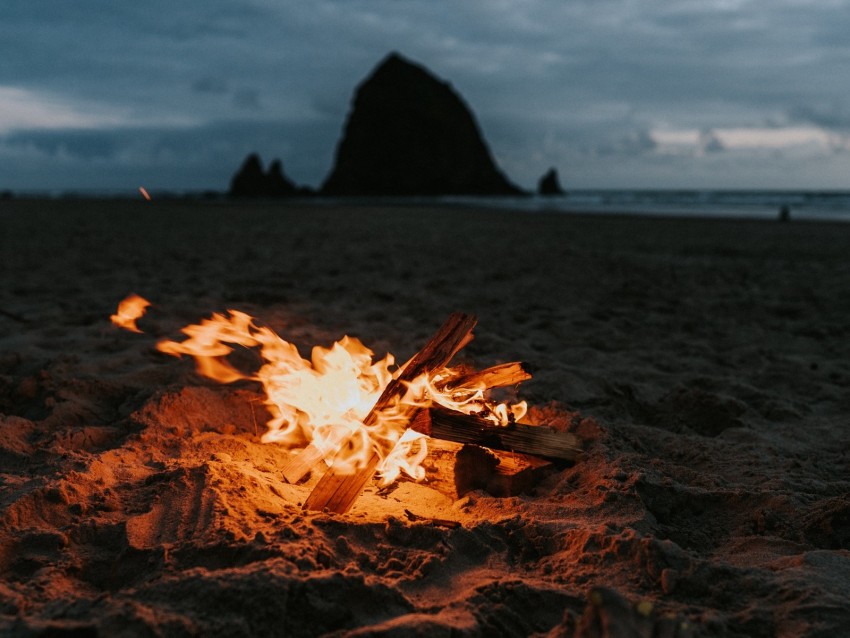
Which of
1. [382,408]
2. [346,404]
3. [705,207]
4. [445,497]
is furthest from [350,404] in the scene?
[705,207]

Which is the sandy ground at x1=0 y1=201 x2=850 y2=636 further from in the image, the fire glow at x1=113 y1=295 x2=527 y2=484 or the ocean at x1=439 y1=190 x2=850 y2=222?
the ocean at x1=439 y1=190 x2=850 y2=222

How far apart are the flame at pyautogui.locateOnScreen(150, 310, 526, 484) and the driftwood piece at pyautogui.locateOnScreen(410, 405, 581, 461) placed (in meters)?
0.06

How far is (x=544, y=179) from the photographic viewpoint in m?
86.4

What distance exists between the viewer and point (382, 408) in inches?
111

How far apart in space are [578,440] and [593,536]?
2.59 feet

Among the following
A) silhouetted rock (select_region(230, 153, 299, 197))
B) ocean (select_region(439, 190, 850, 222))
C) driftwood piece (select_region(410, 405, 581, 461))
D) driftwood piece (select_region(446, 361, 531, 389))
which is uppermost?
silhouetted rock (select_region(230, 153, 299, 197))

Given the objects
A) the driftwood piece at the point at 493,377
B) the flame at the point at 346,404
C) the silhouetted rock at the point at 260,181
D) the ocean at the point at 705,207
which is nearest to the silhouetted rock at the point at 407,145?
the silhouetted rock at the point at 260,181

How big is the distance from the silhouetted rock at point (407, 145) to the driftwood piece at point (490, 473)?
82.1 metres

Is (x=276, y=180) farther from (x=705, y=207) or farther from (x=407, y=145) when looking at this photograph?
(x=705, y=207)

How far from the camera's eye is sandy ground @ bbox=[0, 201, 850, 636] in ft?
6.18

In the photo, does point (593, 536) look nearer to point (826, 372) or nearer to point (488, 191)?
point (826, 372)

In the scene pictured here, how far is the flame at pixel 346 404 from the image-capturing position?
2771mm

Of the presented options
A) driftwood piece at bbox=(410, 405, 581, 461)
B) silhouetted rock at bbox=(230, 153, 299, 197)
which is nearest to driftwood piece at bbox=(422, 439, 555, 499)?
driftwood piece at bbox=(410, 405, 581, 461)

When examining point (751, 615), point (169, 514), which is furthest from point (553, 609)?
point (169, 514)
